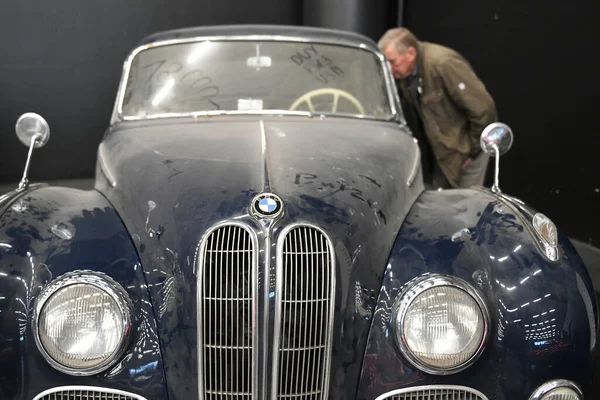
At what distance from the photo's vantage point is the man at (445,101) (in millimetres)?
4789

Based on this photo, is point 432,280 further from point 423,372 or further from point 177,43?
point 177,43

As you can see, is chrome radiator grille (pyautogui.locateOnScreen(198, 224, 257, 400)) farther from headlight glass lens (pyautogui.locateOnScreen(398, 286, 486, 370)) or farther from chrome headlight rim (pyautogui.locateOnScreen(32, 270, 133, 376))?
headlight glass lens (pyautogui.locateOnScreen(398, 286, 486, 370))

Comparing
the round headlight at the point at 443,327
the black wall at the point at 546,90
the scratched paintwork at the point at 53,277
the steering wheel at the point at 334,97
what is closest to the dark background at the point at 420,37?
the black wall at the point at 546,90

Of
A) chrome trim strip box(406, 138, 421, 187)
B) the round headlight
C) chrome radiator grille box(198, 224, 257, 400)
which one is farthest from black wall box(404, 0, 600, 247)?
chrome radiator grille box(198, 224, 257, 400)

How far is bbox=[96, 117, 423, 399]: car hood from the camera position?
2.12 m

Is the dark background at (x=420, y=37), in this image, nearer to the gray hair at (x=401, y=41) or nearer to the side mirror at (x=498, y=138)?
the gray hair at (x=401, y=41)

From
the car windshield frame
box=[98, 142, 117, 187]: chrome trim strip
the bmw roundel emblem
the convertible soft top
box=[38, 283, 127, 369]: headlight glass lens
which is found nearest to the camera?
box=[38, 283, 127, 369]: headlight glass lens

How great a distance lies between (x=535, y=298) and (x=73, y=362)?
4.88 feet

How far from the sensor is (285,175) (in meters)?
2.35

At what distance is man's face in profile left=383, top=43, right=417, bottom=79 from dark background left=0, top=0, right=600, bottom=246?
Answer: 138 cm

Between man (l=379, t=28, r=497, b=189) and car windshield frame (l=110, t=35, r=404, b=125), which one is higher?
car windshield frame (l=110, t=35, r=404, b=125)

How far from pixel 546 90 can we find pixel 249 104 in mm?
3299

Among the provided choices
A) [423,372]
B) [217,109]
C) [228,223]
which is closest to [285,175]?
[228,223]

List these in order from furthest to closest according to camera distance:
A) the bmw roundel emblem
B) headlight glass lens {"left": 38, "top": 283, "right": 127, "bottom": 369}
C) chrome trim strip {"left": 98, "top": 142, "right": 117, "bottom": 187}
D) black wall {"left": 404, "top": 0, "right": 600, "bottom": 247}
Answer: black wall {"left": 404, "top": 0, "right": 600, "bottom": 247}
chrome trim strip {"left": 98, "top": 142, "right": 117, "bottom": 187}
the bmw roundel emblem
headlight glass lens {"left": 38, "top": 283, "right": 127, "bottom": 369}
